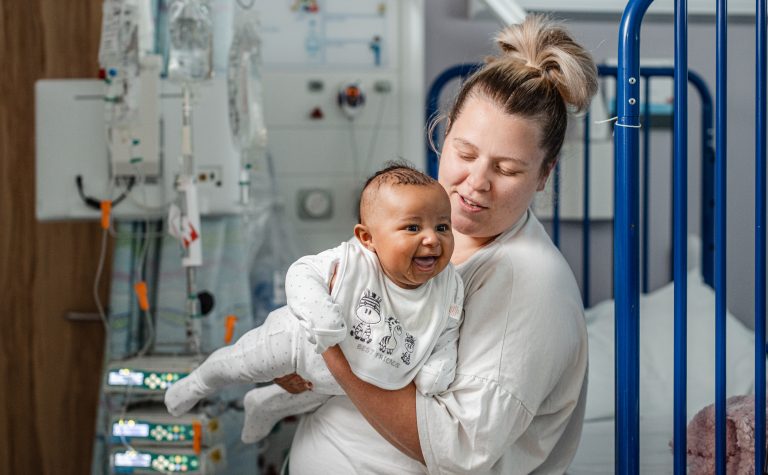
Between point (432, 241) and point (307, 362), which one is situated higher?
point (432, 241)

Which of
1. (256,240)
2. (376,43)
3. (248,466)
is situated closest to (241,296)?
(256,240)

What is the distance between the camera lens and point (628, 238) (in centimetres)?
151

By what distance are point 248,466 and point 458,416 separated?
1359 mm

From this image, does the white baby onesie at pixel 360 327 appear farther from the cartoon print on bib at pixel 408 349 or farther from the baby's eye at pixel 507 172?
the baby's eye at pixel 507 172

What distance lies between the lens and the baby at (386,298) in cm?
134

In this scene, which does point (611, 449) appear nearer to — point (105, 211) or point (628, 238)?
point (628, 238)

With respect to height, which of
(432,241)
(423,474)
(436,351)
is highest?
(432,241)

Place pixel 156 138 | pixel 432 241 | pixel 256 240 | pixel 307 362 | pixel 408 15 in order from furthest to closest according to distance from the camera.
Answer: pixel 408 15
pixel 256 240
pixel 156 138
pixel 307 362
pixel 432 241

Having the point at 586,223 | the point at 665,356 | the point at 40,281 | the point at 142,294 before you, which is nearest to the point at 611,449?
the point at 665,356

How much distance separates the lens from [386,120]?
300cm

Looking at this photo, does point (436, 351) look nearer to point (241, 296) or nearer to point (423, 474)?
point (423, 474)

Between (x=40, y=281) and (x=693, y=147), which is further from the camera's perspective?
(x=693, y=147)

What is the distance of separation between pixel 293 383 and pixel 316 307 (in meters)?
0.34

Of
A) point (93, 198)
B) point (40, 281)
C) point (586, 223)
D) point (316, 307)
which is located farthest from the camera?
point (40, 281)
